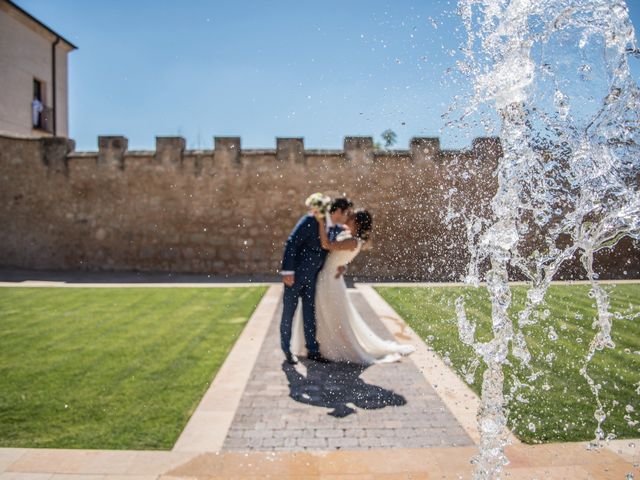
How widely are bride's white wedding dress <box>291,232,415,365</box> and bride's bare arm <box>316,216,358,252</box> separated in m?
0.07

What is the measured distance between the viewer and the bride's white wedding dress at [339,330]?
6.50m

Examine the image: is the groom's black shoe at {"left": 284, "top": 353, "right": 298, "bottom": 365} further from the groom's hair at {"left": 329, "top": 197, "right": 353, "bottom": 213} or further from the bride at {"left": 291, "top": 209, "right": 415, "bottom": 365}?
the groom's hair at {"left": 329, "top": 197, "right": 353, "bottom": 213}

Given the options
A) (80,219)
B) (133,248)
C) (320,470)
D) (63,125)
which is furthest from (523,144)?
(63,125)

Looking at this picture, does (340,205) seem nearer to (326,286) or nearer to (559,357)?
(326,286)

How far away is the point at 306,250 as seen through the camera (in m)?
6.70

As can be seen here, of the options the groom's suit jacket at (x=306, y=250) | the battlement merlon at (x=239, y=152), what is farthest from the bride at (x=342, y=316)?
the battlement merlon at (x=239, y=152)

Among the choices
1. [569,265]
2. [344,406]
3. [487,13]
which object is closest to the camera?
[487,13]

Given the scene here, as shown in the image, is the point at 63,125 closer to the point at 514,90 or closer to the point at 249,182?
the point at 249,182

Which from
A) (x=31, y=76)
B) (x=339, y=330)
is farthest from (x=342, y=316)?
(x=31, y=76)

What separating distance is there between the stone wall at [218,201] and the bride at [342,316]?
8.89m

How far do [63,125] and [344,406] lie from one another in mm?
27522

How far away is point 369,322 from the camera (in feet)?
28.8

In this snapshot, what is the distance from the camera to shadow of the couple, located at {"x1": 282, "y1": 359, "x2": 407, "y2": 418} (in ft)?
16.2

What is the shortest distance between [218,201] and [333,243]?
1037cm
